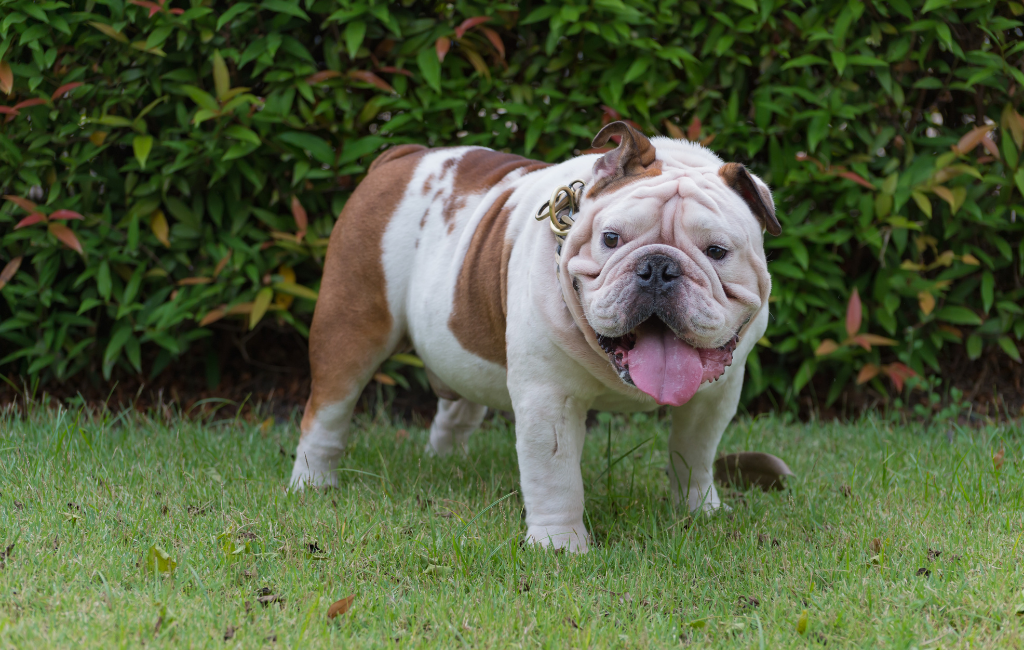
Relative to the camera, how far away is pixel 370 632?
93.7 inches

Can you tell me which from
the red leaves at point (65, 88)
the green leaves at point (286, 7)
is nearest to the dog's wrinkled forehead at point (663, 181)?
the green leaves at point (286, 7)

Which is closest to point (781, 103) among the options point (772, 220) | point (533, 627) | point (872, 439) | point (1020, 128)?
point (1020, 128)

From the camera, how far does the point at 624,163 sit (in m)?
2.78

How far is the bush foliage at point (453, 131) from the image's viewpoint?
4.35 metres

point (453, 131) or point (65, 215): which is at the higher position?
point (453, 131)

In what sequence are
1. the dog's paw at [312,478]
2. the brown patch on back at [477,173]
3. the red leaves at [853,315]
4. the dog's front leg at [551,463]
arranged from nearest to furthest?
the dog's front leg at [551,463] → the brown patch on back at [477,173] → the dog's paw at [312,478] → the red leaves at [853,315]

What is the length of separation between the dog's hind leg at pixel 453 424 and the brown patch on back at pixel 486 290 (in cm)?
97

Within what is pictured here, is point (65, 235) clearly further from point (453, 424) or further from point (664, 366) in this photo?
point (664, 366)

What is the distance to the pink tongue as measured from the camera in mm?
2572

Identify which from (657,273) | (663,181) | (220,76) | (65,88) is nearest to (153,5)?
(220,76)

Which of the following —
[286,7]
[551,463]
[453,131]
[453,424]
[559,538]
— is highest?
[286,7]

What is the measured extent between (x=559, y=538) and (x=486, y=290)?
0.85 meters

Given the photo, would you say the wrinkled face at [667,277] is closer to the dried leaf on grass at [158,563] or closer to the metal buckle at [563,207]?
the metal buckle at [563,207]

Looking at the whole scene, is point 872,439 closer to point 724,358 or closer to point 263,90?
point 724,358
